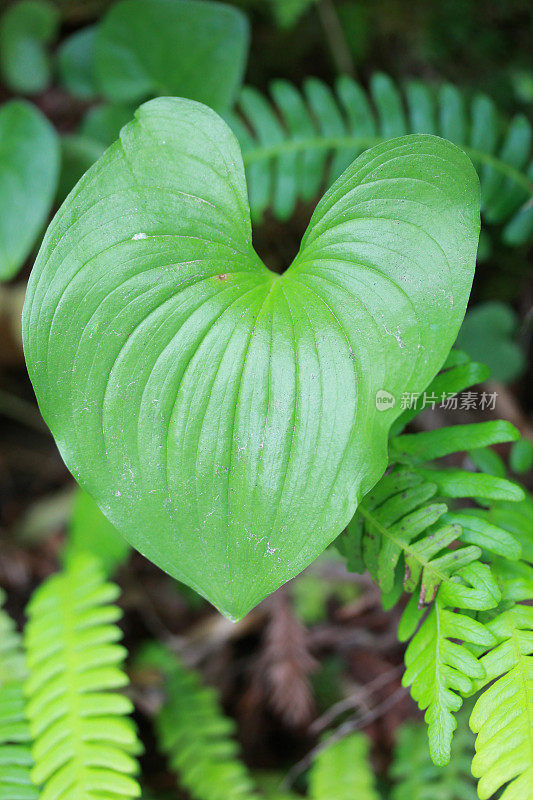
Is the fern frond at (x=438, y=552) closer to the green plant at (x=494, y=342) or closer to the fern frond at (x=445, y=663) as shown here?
the fern frond at (x=445, y=663)

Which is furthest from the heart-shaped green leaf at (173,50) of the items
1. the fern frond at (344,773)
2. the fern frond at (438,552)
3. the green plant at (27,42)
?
the fern frond at (344,773)

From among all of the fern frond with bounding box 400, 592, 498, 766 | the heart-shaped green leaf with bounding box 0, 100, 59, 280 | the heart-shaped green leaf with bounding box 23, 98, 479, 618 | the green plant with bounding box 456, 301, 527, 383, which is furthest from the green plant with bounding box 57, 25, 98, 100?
the fern frond with bounding box 400, 592, 498, 766

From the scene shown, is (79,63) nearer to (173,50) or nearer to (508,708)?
(173,50)

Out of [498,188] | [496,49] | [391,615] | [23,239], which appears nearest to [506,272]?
[498,188]

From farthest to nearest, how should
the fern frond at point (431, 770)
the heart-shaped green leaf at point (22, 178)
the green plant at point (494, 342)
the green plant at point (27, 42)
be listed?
the green plant at point (27, 42)
the green plant at point (494, 342)
the heart-shaped green leaf at point (22, 178)
the fern frond at point (431, 770)

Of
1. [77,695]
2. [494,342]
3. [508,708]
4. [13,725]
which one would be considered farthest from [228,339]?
[494,342]

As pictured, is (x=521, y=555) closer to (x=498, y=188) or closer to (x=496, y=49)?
(x=498, y=188)
